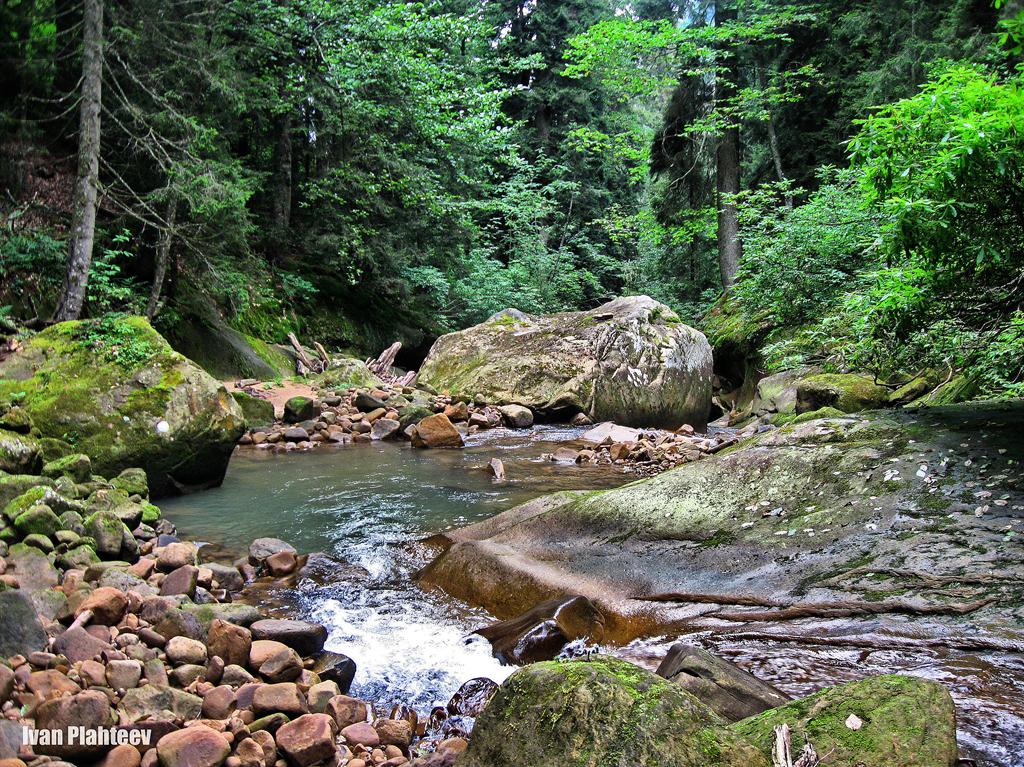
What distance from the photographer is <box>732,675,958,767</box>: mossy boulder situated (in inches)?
82.1

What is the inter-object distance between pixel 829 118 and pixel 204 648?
780 inches

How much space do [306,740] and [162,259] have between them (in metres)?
11.1

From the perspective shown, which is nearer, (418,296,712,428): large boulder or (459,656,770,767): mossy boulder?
(459,656,770,767): mossy boulder

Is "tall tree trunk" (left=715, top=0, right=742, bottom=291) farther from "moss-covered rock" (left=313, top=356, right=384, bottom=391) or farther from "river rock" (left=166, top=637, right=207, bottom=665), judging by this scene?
"river rock" (left=166, top=637, right=207, bottom=665)

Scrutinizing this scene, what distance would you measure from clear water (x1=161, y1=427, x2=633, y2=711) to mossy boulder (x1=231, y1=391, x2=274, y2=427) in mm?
1197

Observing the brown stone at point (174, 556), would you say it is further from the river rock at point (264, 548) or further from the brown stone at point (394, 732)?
the brown stone at point (394, 732)

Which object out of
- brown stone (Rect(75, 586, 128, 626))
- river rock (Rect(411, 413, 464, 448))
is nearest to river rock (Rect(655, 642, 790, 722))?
brown stone (Rect(75, 586, 128, 626))

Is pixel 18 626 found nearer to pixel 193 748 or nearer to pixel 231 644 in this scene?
pixel 231 644

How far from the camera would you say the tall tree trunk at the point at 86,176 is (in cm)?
943

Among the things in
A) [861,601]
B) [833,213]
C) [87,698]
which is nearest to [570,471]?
[861,601]

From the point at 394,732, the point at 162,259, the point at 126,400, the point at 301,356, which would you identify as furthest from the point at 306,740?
the point at 301,356

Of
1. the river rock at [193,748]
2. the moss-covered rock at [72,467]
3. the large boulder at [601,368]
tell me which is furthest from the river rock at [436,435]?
the river rock at [193,748]

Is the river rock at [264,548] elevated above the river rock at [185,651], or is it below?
below

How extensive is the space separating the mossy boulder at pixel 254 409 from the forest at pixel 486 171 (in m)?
2.49
